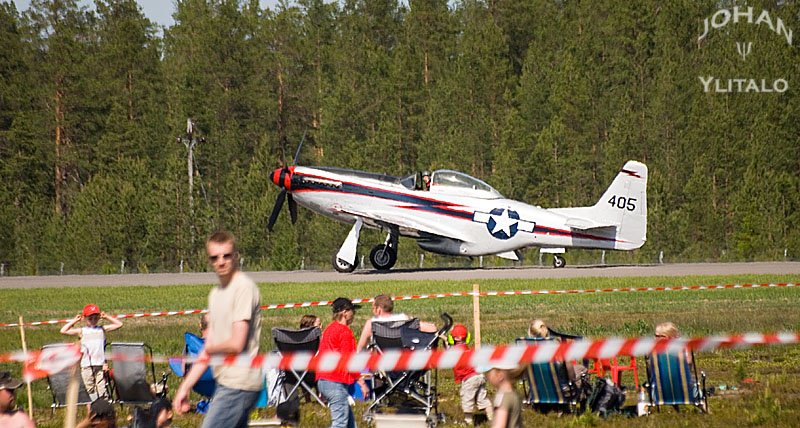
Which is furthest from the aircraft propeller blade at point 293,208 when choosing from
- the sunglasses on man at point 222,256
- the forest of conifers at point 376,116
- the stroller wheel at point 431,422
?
the sunglasses on man at point 222,256

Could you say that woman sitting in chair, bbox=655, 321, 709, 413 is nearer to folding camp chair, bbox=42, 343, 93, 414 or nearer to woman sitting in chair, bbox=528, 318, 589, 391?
woman sitting in chair, bbox=528, 318, 589, 391

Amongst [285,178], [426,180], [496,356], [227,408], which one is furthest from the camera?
[285,178]

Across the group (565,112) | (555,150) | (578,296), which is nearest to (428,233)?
(578,296)

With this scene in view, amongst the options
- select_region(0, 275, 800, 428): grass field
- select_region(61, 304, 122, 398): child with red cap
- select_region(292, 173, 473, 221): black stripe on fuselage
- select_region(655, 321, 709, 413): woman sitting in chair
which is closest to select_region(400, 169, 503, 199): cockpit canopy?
select_region(292, 173, 473, 221): black stripe on fuselage

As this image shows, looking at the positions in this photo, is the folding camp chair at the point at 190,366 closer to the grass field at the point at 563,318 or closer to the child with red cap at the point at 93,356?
the grass field at the point at 563,318

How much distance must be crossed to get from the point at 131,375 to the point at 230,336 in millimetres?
4119

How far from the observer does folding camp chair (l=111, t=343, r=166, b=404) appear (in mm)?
8875

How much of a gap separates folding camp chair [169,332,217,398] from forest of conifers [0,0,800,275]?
29842 millimetres

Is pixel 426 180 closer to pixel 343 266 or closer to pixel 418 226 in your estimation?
pixel 418 226

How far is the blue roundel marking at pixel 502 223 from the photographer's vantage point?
29.2 m

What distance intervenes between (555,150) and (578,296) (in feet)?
92.9

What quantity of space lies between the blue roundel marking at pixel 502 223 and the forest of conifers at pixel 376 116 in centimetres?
1087

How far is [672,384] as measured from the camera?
27.2 ft

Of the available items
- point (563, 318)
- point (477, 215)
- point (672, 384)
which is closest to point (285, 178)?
point (477, 215)
